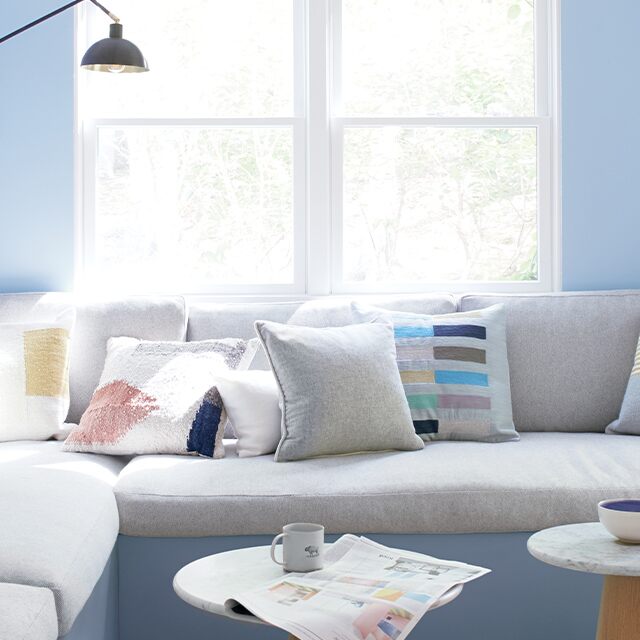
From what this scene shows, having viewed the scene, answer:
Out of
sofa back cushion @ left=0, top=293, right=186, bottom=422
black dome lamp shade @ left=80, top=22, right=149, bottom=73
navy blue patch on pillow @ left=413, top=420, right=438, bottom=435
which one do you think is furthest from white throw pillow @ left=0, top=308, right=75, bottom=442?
navy blue patch on pillow @ left=413, top=420, right=438, bottom=435

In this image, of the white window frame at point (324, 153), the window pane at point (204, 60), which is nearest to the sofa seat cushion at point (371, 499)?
the white window frame at point (324, 153)

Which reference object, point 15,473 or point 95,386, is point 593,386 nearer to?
point 95,386

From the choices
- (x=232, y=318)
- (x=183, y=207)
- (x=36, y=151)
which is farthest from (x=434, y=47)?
(x=36, y=151)

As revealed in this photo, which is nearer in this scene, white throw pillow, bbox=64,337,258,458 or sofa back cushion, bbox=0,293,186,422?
white throw pillow, bbox=64,337,258,458

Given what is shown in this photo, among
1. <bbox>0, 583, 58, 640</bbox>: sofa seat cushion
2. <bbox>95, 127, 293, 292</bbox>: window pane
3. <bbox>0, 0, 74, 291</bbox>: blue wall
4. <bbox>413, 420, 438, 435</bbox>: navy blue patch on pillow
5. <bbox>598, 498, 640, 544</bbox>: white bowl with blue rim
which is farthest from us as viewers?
<bbox>95, 127, 293, 292</bbox>: window pane

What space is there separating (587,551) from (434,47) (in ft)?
8.74

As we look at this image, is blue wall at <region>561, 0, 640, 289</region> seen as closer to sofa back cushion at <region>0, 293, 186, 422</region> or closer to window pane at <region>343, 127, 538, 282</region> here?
A: window pane at <region>343, 127, 538, 282</region>

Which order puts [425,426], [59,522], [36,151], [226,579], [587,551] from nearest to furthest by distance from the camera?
[226,579]
[587,551]
[59,522]
[425,426]
[36,151]

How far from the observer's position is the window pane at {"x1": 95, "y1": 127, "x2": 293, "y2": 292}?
4.06 metres

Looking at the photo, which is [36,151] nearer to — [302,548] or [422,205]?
[422,205]

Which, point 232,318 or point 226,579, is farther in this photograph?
point 232,318

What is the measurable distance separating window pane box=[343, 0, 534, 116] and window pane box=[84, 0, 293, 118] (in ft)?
0.97

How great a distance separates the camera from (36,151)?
394 cm

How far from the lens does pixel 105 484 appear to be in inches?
106
